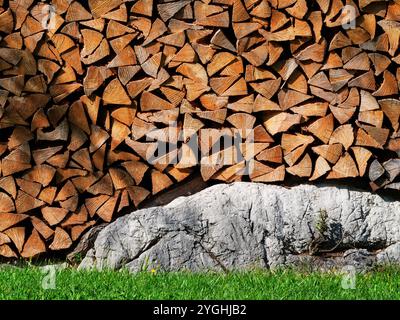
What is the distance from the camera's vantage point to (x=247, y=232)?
5504 mm

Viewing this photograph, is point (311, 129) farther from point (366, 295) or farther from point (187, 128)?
point (366, 295)

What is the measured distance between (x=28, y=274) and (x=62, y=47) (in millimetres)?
1485

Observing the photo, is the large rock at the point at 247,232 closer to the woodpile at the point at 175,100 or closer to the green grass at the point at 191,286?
the woodpile at the point at 175,100

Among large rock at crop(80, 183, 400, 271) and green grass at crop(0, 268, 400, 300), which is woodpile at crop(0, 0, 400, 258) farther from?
green grass at crop(0, 268, 400, 300)

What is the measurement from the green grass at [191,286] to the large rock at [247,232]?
24cm

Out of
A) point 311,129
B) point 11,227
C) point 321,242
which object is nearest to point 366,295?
point 321,242

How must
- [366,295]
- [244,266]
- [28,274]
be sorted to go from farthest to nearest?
[244,266] < [28,274] < [366,295]

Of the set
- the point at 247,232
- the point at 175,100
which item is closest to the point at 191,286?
the point at 247,232

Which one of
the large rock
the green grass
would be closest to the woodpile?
the large rock

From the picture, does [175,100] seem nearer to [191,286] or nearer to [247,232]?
[247,232]

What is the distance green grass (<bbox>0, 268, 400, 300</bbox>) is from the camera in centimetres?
441

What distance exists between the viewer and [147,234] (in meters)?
5.51

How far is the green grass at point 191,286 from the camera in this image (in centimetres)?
441

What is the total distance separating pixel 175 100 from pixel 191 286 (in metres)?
1.41
